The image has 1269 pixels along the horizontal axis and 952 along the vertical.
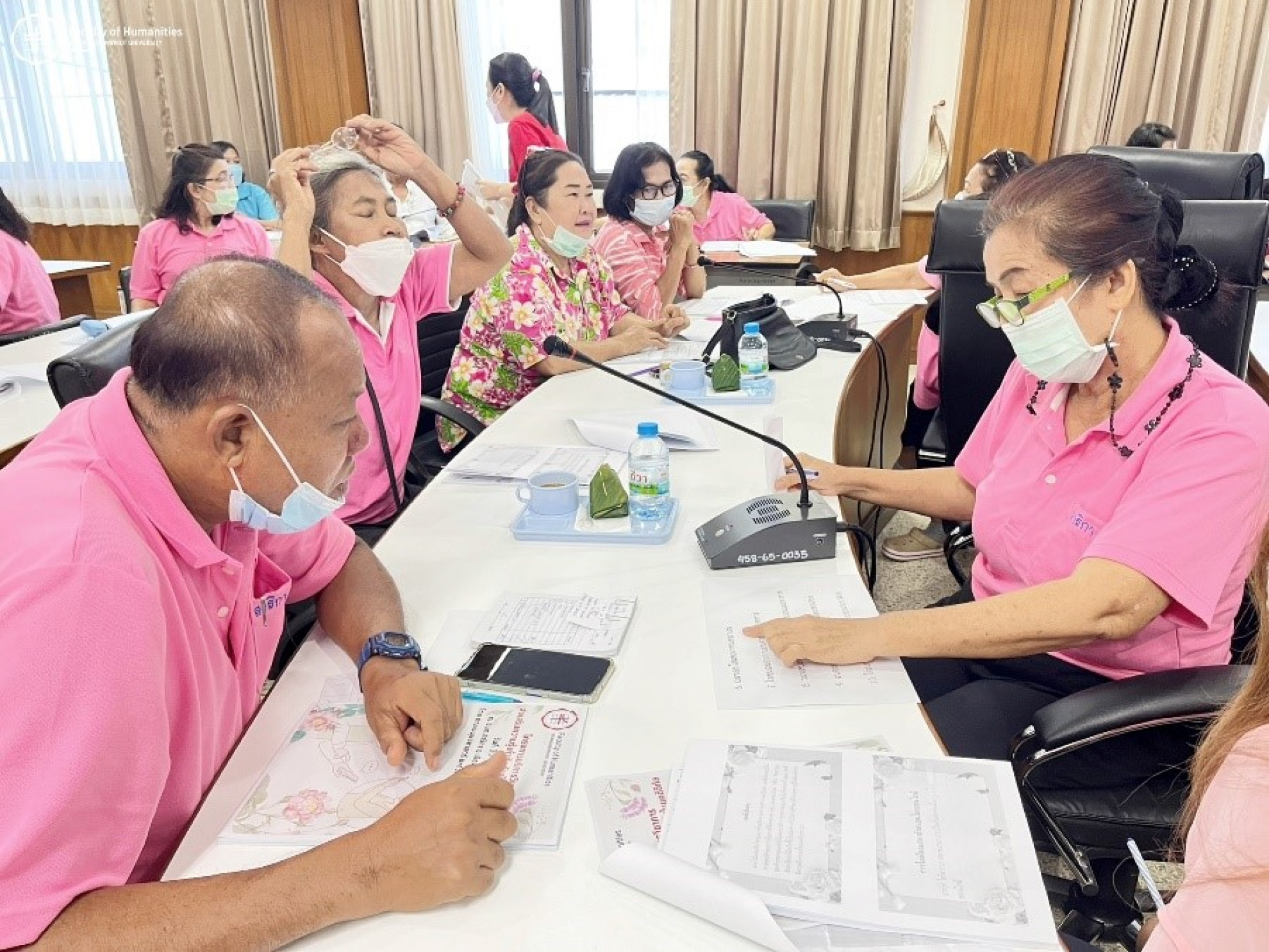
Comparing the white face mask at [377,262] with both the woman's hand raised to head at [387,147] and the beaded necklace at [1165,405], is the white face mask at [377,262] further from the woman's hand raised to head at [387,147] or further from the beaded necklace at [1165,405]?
the beaded necklace at [1165,405]

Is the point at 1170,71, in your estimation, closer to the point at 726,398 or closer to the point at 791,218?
the point at 791,218

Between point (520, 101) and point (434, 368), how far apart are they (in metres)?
2.07

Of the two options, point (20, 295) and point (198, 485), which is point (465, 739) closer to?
point (198, 485)

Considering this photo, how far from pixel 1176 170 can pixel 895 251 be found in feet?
8.25

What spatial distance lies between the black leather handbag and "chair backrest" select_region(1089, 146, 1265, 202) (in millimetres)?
1018

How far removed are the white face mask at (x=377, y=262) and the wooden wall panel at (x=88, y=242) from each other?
468 cm

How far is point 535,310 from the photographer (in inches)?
99.0

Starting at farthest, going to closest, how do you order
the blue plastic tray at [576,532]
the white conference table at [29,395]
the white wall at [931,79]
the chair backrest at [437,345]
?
the white wall at [931,79] < the chair backrest at [437,345] < the white conference table at [29,395] < the blue plastic tray at [576,532]

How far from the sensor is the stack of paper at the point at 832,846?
757 millimetres

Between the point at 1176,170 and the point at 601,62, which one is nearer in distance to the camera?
the point at 1176,170

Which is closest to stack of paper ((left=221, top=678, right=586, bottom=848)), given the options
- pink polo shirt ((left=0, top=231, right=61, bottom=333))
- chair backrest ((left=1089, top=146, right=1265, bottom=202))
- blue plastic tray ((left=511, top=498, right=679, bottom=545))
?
blue plastic tray ((left=511, top=498, right=679, bottom=545))

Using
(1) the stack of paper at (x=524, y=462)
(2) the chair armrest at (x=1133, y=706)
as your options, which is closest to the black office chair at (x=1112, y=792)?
(2) the chair armrest at (x=1133, y=706)

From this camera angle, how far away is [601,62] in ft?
17.0

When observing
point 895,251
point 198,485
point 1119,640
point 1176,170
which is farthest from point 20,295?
point 895,251
